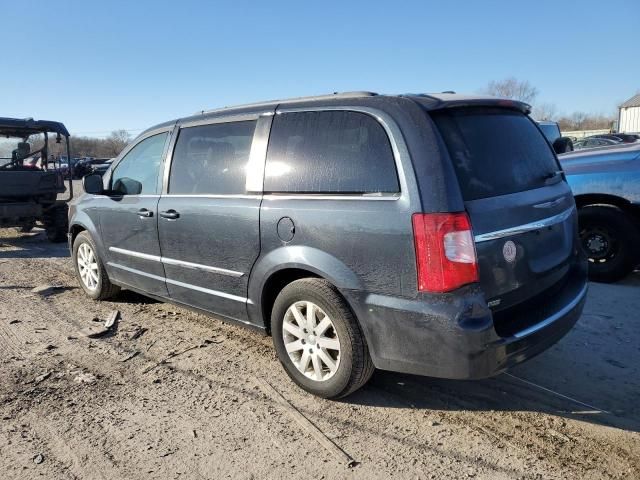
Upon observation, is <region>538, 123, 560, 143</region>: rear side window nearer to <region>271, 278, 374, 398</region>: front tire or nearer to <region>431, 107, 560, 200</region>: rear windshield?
<region>431, 107, 560, 200</region>: rear windshield

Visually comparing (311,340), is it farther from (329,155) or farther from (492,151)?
(492,151)

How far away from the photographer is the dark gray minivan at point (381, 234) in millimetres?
2598

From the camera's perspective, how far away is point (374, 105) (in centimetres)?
293

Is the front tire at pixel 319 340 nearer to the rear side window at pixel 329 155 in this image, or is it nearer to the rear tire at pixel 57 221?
the rear side window at pixel 329 155

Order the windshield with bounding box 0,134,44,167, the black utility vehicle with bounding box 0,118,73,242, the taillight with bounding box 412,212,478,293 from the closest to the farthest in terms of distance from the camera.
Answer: the taillight with bounding box 412,212,478,293
the black utility vehicle with bounding box 0,118,73,242
the windshield with bounding box 0,134,44,167

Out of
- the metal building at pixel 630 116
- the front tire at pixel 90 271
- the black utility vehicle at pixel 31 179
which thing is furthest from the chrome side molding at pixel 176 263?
the metal building at pixel 630 116

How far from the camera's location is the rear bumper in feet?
8.36

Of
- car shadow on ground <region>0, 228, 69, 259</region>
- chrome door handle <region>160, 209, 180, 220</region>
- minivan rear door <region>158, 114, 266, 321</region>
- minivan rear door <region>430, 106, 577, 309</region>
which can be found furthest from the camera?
car shadow on ground <region>0, 228, 69, 259</region>

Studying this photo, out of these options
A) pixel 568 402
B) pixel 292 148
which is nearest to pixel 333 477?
pixel 568 402

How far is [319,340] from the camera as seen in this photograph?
123 inches

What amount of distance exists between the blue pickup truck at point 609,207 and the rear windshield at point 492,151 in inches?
99.8

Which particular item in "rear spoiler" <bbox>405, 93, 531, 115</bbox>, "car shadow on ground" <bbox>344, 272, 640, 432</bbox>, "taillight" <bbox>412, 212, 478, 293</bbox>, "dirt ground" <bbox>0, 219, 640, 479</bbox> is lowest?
"dirt ground" <bbox>0, 219, 640, 479</bbox>

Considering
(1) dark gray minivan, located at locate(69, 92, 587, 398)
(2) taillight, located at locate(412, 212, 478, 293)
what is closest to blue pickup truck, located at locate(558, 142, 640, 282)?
(1) dark gray minivan, located at locate(69, 92, 587, 398)

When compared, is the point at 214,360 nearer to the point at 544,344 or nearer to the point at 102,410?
the point at 102,410
